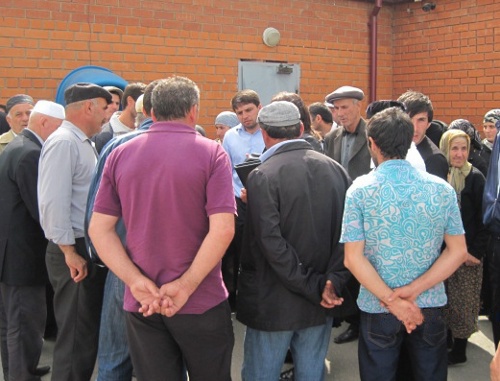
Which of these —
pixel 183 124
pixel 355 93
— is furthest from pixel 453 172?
pixel 183 124

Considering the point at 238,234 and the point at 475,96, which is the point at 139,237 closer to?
the point at 238,234

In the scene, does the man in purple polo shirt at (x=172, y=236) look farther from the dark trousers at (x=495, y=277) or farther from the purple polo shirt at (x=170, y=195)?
the dark trousers at (x=495, y=277)

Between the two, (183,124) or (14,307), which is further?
(14,307)

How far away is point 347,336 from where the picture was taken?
4.66 m

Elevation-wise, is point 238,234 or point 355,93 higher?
point 355,93

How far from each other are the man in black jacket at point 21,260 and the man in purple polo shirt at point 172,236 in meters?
1.32

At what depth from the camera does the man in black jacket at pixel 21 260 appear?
11.8 feet

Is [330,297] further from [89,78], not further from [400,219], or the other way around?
[89,78]

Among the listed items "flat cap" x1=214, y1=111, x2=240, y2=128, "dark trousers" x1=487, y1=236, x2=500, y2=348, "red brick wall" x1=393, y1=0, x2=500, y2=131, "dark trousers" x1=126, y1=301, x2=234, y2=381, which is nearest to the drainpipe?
"red brick wall" x1=393, y1=0, x2=500, y2=131

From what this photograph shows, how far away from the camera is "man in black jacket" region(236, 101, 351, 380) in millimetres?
2855

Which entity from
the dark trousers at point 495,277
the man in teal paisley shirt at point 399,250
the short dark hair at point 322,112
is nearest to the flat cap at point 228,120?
the short dark hair at point 322,112

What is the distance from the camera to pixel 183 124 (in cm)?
252

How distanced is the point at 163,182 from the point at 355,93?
2375 mm

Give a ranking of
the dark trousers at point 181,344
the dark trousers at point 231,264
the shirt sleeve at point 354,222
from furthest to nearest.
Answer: the dark trousers at point 231,264 → the shirt sleeve at point 354,222 → the dark trousers at point 181,344
